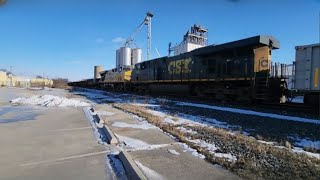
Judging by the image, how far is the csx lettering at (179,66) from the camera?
74.0ft

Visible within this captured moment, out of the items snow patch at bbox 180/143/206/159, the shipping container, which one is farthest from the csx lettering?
snow patch at bbox 180/143/206/159

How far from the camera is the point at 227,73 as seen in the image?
17.9 metres

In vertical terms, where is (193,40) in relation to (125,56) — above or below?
above

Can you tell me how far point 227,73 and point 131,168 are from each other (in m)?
14.0

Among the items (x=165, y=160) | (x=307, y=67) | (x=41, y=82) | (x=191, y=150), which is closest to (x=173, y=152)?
(x=191, y=150)

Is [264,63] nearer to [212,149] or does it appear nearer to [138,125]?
[138,125]

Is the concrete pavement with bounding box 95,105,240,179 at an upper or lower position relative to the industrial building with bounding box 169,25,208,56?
lower

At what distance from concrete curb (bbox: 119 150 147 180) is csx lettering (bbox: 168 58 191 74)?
17090 millimetres

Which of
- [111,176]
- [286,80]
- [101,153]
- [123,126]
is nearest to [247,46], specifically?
[286,80]

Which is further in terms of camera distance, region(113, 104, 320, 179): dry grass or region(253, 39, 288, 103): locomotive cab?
region(253, 39, 288, 103): locomotive cab

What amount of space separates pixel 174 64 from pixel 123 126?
1588 centimetres

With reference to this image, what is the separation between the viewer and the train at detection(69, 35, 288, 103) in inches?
594

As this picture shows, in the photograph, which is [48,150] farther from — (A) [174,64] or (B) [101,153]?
(A) [174,64]

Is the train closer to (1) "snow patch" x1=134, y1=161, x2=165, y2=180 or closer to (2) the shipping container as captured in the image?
(2) the shipping container
